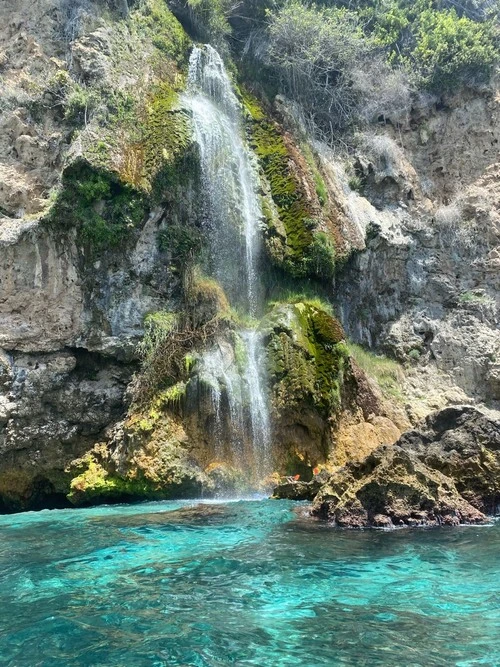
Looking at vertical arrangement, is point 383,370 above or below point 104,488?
above

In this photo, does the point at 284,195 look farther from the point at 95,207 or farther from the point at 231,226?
the point at 95,207

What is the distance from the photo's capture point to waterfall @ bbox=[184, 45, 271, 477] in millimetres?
11867

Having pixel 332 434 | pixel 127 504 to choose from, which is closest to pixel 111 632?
pixel 127 504

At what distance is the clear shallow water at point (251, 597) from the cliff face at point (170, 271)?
14.7 feet

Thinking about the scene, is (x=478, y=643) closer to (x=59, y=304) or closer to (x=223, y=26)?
(x=59, y=304)

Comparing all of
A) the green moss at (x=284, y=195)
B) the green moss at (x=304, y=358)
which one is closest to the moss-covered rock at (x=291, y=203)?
the green moss at (x=284, y=195)

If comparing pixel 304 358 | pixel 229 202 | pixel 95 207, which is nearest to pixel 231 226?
pixel 229 202

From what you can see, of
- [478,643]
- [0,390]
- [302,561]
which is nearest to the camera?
[478,643]

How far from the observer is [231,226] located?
48.3 ft

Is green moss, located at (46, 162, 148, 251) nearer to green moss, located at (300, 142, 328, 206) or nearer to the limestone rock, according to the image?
green moss, located at (300, 142, 328, 206)

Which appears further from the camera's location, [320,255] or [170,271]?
[320,255]

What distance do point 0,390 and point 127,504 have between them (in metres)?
3.76

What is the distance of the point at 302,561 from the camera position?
584 centimetres

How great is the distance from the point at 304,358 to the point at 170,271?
3849mm
